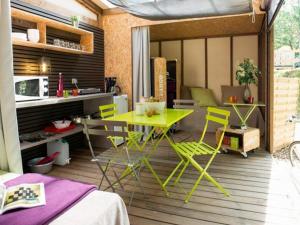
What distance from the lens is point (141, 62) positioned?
527 centimetres

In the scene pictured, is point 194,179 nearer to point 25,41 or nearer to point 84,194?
point 84,194

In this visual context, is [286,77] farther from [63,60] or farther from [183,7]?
[63,60]

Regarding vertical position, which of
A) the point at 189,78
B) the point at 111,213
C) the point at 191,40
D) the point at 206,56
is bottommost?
the point at 111,213

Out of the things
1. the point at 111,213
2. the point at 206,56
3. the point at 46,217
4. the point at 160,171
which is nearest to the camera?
the point at 46,217

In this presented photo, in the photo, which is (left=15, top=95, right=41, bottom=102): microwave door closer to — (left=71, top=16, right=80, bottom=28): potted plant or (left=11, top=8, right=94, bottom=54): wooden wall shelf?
(left=11, top=8, right=94, bottom=54): wooden wall shelf

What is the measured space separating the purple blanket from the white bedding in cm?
4

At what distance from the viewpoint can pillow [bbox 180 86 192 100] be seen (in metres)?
6.94

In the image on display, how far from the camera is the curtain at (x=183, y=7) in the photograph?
376cm

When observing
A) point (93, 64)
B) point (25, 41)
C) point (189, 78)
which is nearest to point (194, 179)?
point (25, 41)

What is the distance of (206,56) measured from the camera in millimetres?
6977

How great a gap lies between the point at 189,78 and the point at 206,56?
0.74 meters

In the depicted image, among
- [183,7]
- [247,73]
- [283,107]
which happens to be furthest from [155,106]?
[283,107]

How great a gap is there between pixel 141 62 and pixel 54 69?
176 centimetres

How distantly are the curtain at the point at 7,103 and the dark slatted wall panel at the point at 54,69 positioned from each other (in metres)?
1.46
